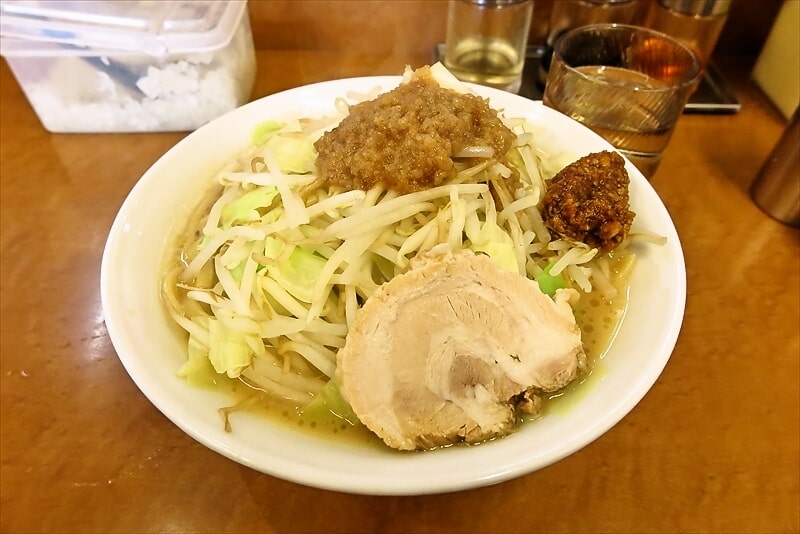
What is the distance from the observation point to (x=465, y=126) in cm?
144

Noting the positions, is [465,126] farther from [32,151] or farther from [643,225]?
[32,151]

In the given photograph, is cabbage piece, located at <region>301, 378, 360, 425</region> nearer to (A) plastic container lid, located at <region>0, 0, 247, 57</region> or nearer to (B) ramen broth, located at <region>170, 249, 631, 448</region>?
(B) ramen broth, located at <region>170, 249, 631, 448</region>

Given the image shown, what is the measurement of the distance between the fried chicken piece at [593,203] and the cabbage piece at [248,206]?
0.72 meters

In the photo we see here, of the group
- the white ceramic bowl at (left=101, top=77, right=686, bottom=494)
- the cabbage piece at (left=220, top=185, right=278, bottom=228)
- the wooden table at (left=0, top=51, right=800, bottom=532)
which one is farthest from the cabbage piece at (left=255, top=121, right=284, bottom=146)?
the wooden table at (left=0, top=51, right=800, bottom=532)

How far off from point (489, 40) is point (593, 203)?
1.24m

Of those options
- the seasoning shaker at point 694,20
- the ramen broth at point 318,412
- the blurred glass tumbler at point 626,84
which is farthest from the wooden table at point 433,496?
the seasoning shaker at point 694,20

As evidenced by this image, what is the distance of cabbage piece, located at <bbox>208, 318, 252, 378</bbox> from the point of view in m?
1.28

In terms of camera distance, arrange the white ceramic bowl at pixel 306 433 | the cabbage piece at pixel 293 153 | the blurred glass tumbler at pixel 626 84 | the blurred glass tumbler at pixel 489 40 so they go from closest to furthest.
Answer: the white ceramic bowl at pixel 306 433
the cabbage piece at pixel 293 153
the blurred glass tumbler at pixel 626 84
the blurred glass tumbler at pixel 489 40

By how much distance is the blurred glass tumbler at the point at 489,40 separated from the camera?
230 cm

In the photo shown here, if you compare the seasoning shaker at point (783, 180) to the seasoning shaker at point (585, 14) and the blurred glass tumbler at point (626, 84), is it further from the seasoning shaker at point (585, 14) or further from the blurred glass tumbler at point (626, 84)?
the seasoning shaker at point (585, 14)

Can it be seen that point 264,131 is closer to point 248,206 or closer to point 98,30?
point 248,206

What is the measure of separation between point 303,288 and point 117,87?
1393 mm

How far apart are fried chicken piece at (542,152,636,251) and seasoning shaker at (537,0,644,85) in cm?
118

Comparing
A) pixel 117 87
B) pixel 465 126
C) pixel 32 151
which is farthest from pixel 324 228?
pixel 32 151
